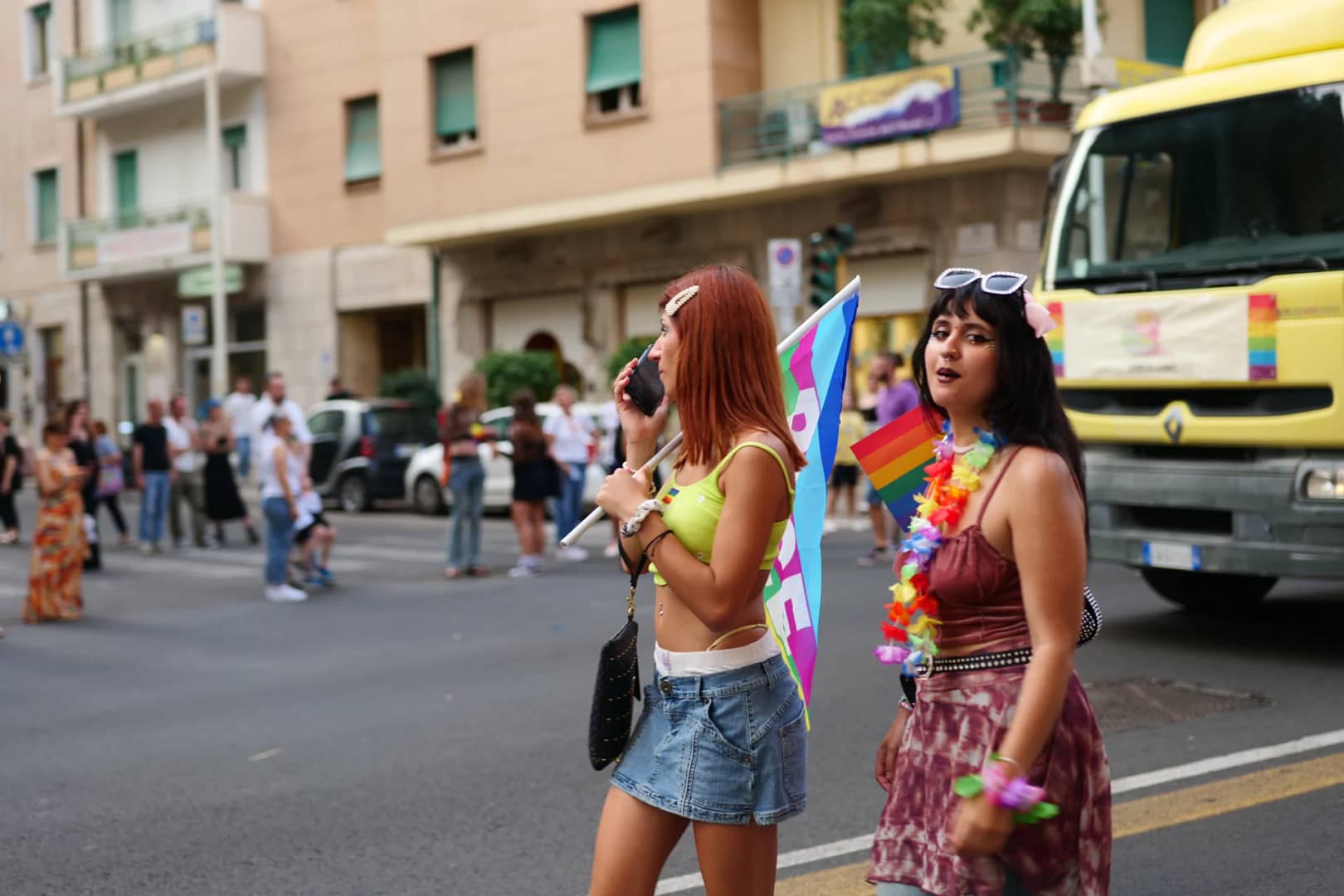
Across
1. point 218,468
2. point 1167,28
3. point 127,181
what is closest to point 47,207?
point 127,181

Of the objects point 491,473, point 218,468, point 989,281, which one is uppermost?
point 989,281

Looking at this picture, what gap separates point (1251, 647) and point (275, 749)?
5.30 metres

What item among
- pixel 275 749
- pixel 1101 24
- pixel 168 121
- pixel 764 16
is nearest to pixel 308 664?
pixel 275 749

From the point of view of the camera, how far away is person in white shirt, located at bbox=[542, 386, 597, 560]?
16109mm

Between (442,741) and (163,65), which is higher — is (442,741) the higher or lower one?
the lower one

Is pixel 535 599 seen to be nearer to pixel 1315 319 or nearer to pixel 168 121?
pixel 1315 319

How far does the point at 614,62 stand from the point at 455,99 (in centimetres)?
401

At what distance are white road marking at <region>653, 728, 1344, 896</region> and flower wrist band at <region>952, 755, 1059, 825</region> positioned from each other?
90.4 inches

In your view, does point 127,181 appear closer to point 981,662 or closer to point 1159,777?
point 1159,777

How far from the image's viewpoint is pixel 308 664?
9734 millimetres

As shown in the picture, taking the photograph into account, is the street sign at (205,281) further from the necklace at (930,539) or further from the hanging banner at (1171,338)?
the necklace at (930,539)

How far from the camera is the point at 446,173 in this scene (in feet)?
91.5

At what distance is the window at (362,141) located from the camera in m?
30.1

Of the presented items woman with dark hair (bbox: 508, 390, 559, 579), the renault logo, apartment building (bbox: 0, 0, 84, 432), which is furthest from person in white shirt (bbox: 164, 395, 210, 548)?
apartment building (bbox: 0, 0, 84, 432)
